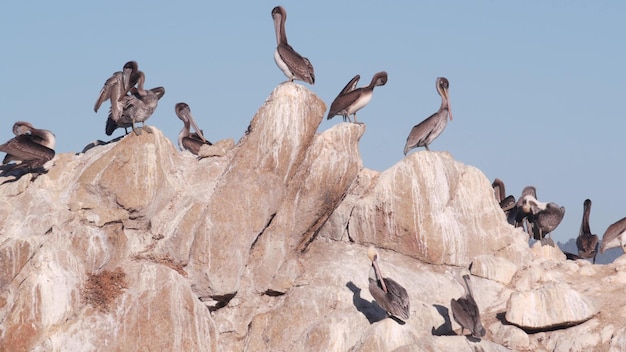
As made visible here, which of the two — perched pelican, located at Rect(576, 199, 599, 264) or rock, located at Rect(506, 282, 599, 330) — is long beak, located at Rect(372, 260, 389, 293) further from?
perched pelican, located at Rect(576, 199, 599, 264)

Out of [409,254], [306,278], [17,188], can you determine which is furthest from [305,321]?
[17,188]

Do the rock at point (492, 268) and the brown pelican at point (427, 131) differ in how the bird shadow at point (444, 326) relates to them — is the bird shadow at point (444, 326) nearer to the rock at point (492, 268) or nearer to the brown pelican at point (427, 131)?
the rock at point (492, 268)

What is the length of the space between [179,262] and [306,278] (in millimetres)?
2790

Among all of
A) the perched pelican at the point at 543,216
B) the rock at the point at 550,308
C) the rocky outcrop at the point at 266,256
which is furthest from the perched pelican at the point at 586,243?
the rock at the point at 550,308

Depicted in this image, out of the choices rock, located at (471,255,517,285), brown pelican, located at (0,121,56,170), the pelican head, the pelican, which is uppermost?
the pelican head

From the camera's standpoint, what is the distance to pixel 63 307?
22703 mm

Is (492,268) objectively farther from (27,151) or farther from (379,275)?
(27,151)

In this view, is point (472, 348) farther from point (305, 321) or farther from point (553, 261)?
point (553, 261)

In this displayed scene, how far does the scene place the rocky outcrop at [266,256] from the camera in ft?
75.6

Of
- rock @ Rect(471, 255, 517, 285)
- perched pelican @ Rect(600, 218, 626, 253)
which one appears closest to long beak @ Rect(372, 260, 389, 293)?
rock @ Rect(471, 255, 517, 285)

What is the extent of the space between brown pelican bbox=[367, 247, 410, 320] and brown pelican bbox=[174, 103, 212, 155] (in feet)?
22.9

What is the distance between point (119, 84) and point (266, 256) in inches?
203

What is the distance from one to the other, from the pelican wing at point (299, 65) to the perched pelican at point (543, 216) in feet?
28.8

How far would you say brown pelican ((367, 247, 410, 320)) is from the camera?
2269 cm
